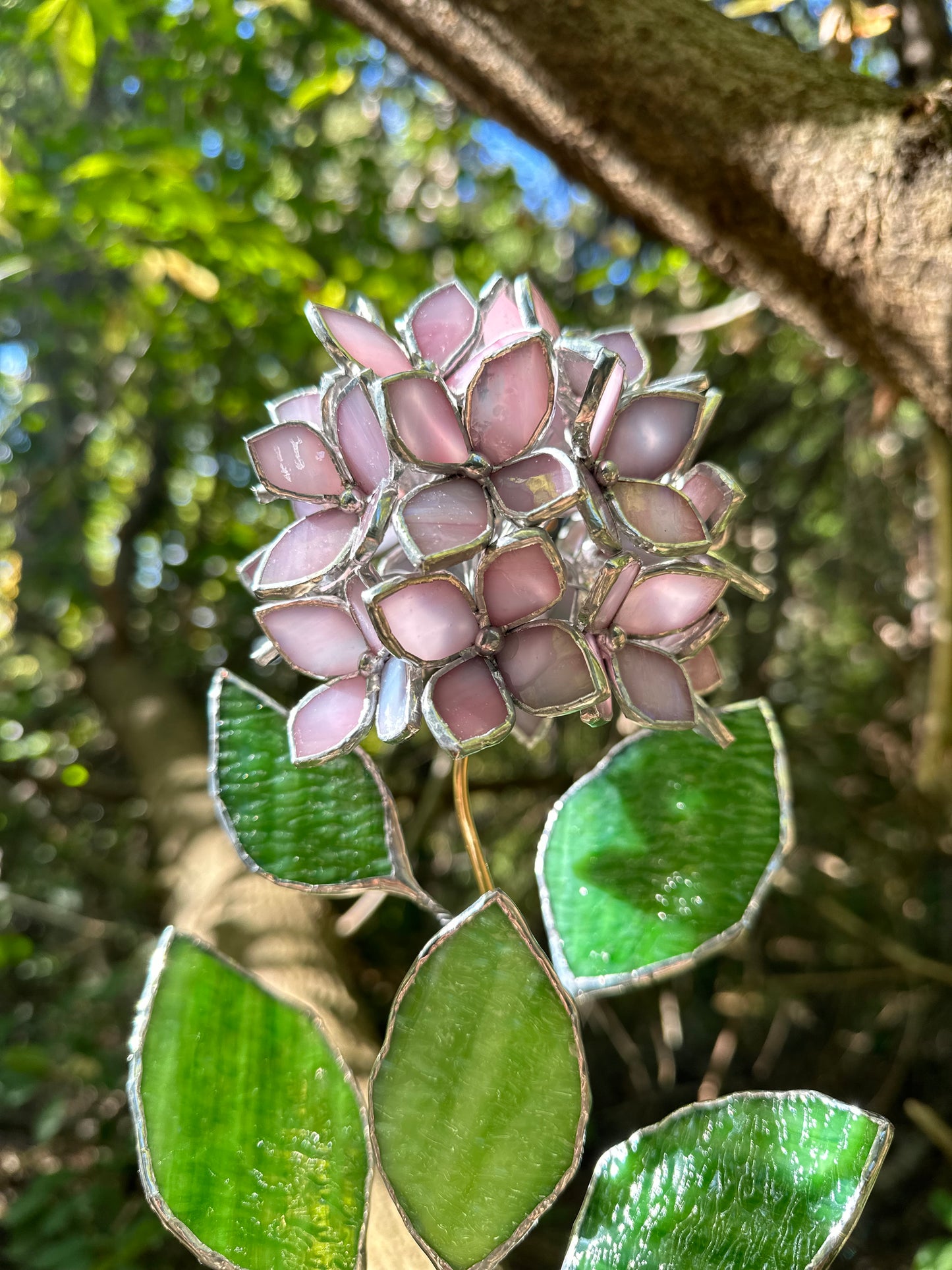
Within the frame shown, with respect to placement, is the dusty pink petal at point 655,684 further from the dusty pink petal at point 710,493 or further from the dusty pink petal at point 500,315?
the dusty pink petal at point 500,315

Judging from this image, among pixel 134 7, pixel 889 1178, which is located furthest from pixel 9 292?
pixel 889 1178

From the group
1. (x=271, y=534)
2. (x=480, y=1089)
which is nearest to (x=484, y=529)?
(x=480, y=1089)

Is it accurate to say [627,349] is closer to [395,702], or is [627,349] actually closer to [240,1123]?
[395,702]

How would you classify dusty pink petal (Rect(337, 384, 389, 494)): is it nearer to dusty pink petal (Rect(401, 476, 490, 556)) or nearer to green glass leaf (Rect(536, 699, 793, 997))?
dusty pink petal (Rect(401, 476, 490, 556))

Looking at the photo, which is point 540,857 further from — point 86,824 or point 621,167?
point 86,824

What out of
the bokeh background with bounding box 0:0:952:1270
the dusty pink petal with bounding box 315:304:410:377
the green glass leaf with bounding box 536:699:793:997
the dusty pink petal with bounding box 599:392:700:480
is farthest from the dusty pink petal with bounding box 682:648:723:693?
the bokeh background with bounding box 0:0:952:1270
